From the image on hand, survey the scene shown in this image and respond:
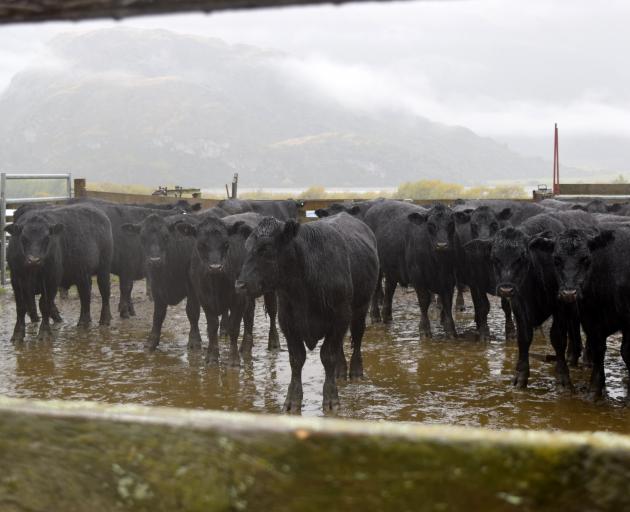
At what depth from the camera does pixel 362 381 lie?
27.7 ft

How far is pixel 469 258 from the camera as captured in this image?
10766mm

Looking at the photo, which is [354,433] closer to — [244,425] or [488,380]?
[244,425]

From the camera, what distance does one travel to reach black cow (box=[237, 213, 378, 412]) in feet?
22.9

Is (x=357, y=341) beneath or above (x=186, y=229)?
beneath

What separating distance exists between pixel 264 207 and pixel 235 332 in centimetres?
631

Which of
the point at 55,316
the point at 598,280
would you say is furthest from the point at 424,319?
the point at 55,316

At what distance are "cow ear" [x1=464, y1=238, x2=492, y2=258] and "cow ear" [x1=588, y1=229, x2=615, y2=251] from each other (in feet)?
8.00

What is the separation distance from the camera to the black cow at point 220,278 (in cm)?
900

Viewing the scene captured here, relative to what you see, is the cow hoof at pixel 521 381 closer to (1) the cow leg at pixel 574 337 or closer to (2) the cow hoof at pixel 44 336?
(1) the cow leg at pixel 574 337

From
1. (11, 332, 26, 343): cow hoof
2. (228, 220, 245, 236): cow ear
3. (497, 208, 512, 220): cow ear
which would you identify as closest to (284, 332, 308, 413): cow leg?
(228, 220, 245, 236): cow ear

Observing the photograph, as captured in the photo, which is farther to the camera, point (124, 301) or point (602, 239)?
point (124, 301)

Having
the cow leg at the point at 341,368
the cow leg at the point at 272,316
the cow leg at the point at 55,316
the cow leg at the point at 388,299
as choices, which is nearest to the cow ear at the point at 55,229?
the cow leg at the point at 55,316

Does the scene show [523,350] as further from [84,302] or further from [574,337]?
[84,302]

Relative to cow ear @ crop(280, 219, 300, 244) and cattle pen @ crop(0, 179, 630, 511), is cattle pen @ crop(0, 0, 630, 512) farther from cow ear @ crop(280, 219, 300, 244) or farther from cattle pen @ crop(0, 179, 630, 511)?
cow ear @ crop(280, 219, 300, 244)
